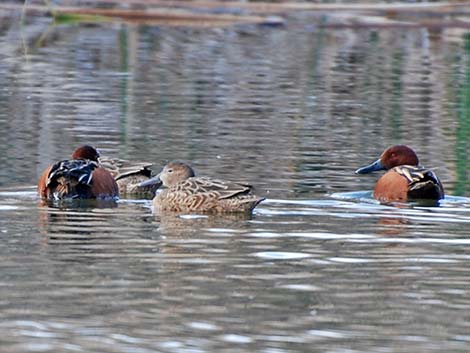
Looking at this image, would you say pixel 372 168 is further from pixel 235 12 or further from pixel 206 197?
pixel 235 12

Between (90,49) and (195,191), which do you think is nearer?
(195,191)

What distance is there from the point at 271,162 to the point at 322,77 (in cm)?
820

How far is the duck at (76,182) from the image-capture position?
1059cm

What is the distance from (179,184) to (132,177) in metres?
1.16

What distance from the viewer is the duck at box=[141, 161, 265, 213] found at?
10008 mm

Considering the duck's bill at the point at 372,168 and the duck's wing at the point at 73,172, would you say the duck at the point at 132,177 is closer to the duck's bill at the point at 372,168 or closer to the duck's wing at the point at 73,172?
the duck's wing at the point at 73,172

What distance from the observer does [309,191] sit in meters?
11.0

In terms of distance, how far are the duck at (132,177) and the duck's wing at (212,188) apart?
1.04 m

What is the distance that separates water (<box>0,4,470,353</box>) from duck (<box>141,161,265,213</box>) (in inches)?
5.6

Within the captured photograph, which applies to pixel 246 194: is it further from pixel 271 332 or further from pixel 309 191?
pixel 271 332

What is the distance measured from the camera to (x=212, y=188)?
10.2 metres

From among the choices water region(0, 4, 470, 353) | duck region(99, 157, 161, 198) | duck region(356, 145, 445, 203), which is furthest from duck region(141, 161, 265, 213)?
duck region(356, 145, 445, 203)

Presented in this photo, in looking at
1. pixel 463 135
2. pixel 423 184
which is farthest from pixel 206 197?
pixel 463 135

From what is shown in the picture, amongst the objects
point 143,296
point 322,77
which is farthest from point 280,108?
point 143,296
